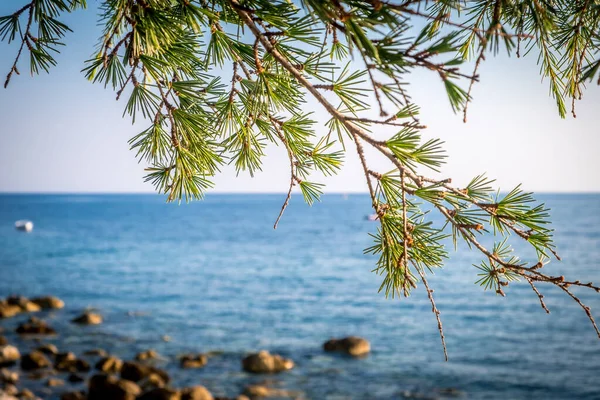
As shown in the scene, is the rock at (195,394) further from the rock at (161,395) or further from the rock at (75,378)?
the rock at (75,378)

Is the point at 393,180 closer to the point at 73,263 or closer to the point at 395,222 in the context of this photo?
the point at 395,222

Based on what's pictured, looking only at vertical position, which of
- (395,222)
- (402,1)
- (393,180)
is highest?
(402,1)

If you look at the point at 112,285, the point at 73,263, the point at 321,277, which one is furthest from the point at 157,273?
the point at 321,277

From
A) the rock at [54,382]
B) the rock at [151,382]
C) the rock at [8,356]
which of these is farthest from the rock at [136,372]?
the rock at [8,356]

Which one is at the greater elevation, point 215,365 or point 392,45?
point 392,45

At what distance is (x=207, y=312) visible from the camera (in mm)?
21156

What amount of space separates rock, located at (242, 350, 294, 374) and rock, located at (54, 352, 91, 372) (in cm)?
385

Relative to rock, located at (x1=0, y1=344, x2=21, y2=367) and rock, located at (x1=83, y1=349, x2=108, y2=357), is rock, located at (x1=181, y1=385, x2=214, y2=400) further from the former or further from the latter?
rock, located at (x1=0, y1=344, x2=21, y2=367)

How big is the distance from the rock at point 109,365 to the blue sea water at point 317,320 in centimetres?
146

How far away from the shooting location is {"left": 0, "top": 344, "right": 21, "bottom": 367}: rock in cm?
1202

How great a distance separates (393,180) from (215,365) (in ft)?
42.8

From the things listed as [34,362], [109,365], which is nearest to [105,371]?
[109,365]

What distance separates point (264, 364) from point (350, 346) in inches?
119

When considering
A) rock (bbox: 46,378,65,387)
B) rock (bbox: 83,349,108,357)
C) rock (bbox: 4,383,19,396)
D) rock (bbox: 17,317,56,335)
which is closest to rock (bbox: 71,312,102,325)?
rock (bbox: 17,317,56,335)
